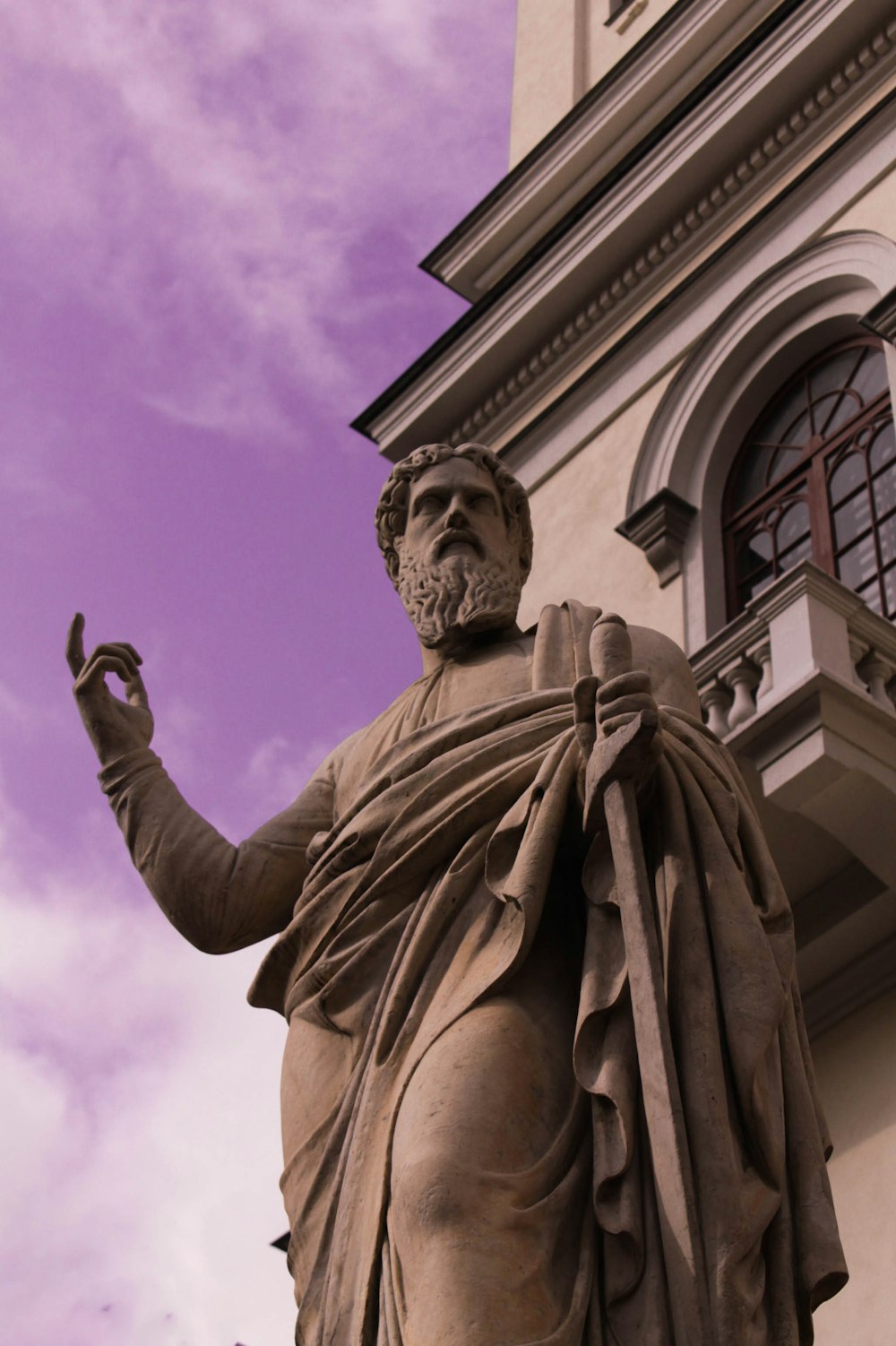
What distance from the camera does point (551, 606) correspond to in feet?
17.3

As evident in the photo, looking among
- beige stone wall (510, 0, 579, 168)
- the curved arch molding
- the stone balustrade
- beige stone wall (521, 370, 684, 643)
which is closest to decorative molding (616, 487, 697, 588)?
the curved arch molding

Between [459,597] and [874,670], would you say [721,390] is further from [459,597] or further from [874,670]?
[459,597]

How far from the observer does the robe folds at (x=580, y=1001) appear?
3756 mm

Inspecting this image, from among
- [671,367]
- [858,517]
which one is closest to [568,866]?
[858,517]

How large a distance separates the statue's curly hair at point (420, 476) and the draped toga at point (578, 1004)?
0.72 meters

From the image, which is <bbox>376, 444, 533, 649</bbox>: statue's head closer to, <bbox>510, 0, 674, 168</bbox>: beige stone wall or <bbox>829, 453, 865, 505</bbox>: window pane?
<bbox>829, 453, 865, 505</bbox>: window pane

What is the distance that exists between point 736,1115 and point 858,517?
9782 millimetres

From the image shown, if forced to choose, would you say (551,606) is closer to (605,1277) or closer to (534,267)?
(605,1277)

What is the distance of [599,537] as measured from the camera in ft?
49.2

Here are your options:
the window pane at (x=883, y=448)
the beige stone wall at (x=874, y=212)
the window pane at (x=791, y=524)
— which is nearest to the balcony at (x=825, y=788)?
the window pane at (x=883, y=448)

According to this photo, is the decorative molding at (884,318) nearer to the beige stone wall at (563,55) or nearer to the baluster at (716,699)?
the baluster at (716,699)

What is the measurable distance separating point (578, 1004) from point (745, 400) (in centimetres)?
1096

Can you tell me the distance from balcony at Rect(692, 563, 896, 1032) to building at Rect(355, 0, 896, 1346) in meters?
0.01

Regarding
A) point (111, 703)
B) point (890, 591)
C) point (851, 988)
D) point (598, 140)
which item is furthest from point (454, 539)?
point (598, 140)
